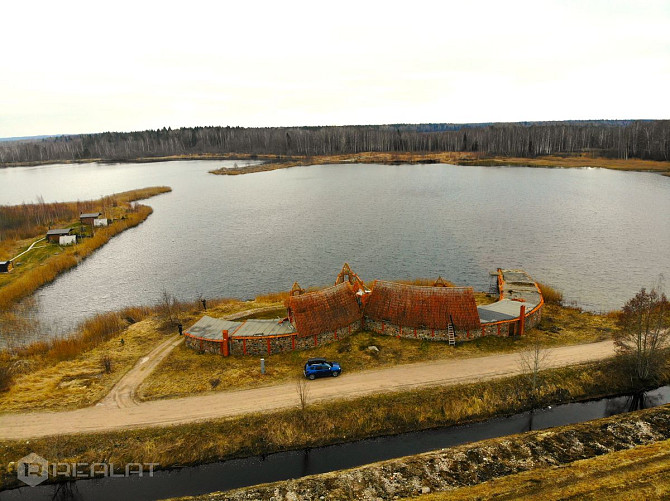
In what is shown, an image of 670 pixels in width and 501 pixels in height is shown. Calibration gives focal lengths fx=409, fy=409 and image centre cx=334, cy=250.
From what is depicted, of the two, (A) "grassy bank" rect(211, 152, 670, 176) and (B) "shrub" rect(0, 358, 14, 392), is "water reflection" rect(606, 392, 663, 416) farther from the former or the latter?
(A) "grassy bank" rect(211, 152, 670, 176)

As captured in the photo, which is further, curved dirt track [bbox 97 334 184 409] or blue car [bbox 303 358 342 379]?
blue car [bbox 303 358 342 379]

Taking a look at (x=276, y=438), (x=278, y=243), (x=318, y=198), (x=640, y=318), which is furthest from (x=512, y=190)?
(x=276, y=438)

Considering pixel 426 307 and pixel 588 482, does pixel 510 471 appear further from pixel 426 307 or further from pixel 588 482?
pixel 426 307

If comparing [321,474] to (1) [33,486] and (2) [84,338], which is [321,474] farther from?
(2) [84,338]

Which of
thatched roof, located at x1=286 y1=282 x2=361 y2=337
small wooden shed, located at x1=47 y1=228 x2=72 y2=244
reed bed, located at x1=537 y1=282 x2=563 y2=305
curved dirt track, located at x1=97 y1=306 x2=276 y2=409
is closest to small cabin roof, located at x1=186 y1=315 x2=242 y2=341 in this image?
curved dirt track, located at x1=97 y1=306 x2=276 y2=409

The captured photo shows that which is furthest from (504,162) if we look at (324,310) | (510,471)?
(510,471)
